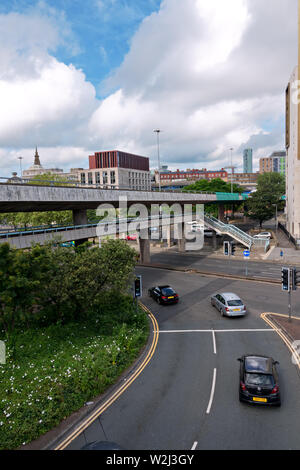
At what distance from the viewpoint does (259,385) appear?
446 inches

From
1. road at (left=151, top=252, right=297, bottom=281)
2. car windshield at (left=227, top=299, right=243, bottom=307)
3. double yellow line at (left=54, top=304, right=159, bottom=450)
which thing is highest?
car windshield at (left=227, top=299, right=243, bottom=307)

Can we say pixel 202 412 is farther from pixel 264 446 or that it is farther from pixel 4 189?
pixel 4 189

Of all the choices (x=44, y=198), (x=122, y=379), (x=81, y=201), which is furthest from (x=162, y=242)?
(x=122, y=379)

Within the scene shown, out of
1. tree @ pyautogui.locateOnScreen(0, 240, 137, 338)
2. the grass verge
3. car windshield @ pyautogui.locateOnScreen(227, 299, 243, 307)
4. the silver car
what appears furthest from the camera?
car windshield @ pyautogui.locateOnScreen(227, 299, 243, 307)

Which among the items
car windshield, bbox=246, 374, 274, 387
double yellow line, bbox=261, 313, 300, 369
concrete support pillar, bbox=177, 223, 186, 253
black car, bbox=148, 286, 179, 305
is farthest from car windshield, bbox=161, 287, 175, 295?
concrete support pillar, bbox=177, 223, 186, 253

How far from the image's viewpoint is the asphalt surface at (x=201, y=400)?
31.9 ft

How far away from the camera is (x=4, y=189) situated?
18.1 meters

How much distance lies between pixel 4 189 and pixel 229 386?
1652 centimetres

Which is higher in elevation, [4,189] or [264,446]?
[4,189]

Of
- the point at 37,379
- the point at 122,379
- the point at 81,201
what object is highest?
the point at 81,201

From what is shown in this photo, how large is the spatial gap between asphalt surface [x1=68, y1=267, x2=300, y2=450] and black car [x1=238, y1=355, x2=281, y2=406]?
1.24 ft

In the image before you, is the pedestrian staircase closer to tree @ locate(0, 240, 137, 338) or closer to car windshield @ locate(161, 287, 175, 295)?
car windshield @ locate(161, 287, 175, 295)

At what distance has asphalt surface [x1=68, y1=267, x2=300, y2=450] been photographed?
383 inches
